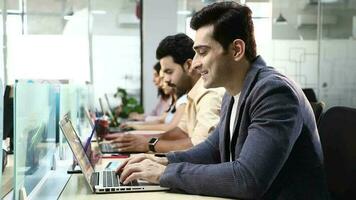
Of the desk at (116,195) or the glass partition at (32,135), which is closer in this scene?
the glass partition at (32,135)

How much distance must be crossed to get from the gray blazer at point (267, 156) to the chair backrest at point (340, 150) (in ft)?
0.74

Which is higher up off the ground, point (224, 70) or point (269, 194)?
point (224, 70)

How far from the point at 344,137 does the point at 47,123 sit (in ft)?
3.43

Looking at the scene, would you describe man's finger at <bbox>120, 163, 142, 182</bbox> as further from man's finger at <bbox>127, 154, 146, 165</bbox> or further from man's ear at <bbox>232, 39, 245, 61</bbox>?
man's ear at <bbox>232, 39, 245, 61</bbox>

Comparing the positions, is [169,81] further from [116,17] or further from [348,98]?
[116,17]

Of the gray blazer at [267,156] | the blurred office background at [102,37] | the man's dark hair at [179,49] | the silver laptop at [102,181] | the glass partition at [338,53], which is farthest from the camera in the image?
the blurred office background at [102,37]

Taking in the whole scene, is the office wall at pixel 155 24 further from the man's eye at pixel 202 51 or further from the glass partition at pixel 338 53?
the man's eye at pixel 202 51

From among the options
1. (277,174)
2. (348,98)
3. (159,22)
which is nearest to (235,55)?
(277,174)

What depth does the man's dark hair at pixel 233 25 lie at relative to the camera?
1.53 meters

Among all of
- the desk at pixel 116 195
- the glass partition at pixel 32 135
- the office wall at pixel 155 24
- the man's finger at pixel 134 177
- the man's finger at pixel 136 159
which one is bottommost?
the desk at pixel 116 195

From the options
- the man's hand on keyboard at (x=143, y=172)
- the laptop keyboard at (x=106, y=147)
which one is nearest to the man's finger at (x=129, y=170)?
the man's hand on keyboard at (x=143, y=172)

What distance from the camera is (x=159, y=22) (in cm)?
635

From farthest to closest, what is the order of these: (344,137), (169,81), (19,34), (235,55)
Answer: (19,34) < (169,81) < (344,137) < (235,55)

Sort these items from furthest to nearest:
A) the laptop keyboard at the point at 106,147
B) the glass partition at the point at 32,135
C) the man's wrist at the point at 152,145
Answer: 1. the laptop keyboard at the point at 106,147
2. the man's wrist at the point at 152,145
3. the glass partition at the point at 32,135
